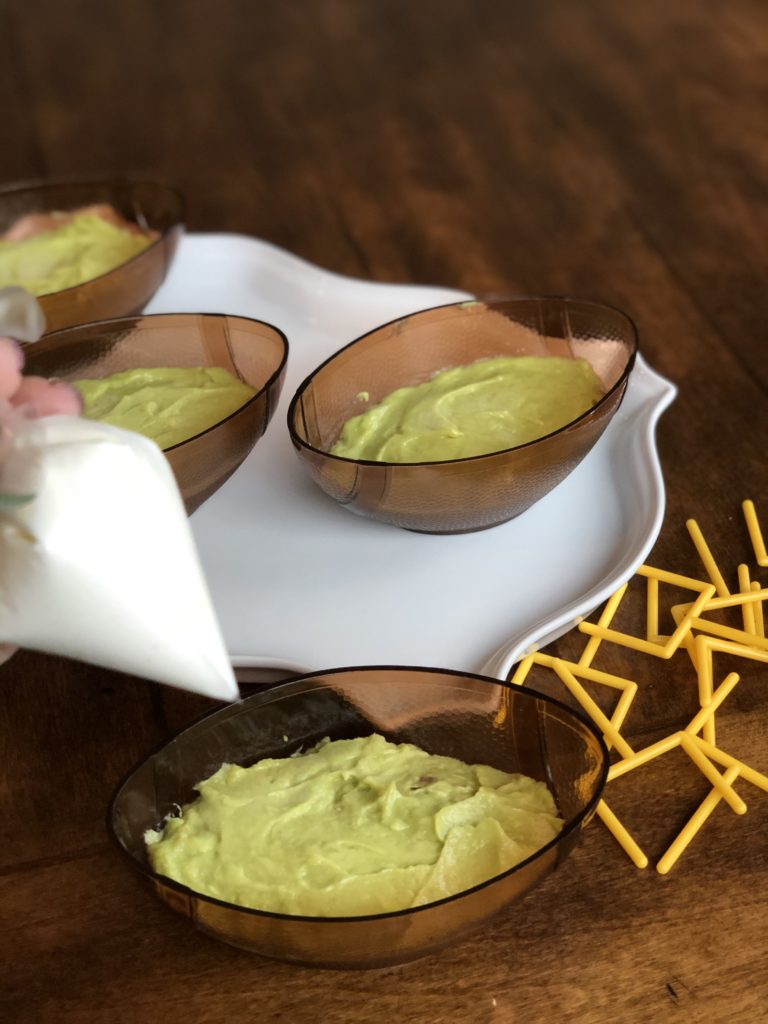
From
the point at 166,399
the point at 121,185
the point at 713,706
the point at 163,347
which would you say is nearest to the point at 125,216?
the point at 121,185

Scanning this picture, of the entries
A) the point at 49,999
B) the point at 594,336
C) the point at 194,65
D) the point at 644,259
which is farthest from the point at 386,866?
the point at 194,65

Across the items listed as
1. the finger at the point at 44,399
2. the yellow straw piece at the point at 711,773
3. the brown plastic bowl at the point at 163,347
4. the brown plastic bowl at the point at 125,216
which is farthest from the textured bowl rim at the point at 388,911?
the brown plastic bowl at the point at 125,216

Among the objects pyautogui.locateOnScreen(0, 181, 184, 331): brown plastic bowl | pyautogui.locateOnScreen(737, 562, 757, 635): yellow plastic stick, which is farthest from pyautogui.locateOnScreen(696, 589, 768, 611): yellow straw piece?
pyautogui.locateOnScreen(0, 181, 184, 331): brown plastic bowl

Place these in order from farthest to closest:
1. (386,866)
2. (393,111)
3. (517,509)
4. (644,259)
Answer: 1. (393,111)
2. (644,259)
3. (517,509)
4. (386,866)

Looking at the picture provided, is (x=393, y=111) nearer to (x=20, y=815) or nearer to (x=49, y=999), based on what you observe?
(x=20, y=815)

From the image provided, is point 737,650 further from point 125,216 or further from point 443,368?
point 125,216

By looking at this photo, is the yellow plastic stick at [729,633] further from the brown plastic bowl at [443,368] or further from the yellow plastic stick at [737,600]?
the brown plastic bowl at [443,368]
